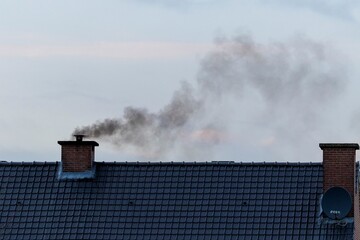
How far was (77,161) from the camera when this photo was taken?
4144 cm

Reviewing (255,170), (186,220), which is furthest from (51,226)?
(255,170)

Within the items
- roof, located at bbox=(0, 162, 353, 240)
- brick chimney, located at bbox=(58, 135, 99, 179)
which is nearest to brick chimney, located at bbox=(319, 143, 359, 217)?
roof, located at bbox=(0, 162, 353, 240)

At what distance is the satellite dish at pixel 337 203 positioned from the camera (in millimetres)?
38875

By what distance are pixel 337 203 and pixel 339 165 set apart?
4.75 ft

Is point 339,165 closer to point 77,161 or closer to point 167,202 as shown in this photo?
point 167,202

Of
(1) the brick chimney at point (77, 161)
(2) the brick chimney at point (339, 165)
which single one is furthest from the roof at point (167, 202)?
(2) the brick chimney at point (339, 165)

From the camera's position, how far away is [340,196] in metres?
39.0

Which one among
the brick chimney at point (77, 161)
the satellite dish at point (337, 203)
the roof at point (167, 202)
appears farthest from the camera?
the brick chimney at point (77, 161)

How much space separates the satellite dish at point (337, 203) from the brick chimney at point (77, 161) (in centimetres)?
785

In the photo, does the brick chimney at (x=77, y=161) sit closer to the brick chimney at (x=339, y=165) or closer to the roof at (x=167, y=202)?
the roof at (x=167, y=202)

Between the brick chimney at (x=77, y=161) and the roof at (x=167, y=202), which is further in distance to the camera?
the brick chimney at (x=77, y=161)

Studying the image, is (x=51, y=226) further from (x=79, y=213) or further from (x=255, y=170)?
(x=255, y=170)

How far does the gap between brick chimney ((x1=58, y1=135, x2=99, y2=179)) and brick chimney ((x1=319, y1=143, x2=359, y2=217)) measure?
24.7 feet

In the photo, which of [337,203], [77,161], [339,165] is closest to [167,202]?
[77,161]
